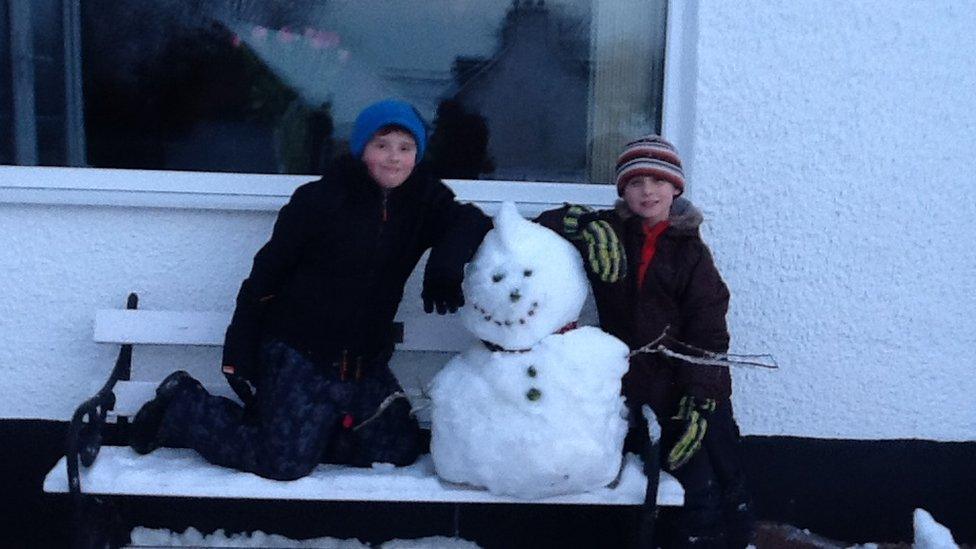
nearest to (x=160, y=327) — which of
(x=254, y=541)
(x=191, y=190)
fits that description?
(x=191, y=190)

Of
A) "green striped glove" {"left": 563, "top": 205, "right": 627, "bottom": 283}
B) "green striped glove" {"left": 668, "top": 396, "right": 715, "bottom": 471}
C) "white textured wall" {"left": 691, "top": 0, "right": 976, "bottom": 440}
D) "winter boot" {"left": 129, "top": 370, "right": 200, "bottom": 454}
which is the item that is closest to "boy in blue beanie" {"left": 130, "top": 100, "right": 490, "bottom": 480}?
"winter boot" {"left": 129, "top": 370, "right": 200, "bottom": 454}

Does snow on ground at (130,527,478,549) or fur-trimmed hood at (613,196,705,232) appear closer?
fur-trimmed hood at (613,196,705,232)

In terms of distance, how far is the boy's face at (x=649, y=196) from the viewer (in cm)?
287

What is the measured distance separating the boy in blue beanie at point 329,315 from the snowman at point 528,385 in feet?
0.50

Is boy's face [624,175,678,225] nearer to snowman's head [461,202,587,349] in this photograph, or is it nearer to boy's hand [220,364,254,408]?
snowman's head [461,202,587,349]

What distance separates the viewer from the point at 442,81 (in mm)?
3436

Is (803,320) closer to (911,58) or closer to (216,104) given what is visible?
(911,58)

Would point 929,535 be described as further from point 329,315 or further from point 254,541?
point 254,541

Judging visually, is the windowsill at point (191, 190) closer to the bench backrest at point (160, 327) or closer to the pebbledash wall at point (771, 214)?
the pebbledash wall at point (771, 214)

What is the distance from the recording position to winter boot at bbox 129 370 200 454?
2875mm

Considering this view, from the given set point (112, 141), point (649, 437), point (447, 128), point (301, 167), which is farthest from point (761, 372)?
point (112, 141)

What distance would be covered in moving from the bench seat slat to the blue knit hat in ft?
3.06

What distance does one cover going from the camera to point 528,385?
2637mm

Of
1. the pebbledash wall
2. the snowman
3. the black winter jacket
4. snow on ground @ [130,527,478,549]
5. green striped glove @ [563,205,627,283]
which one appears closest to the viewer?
the snowman
